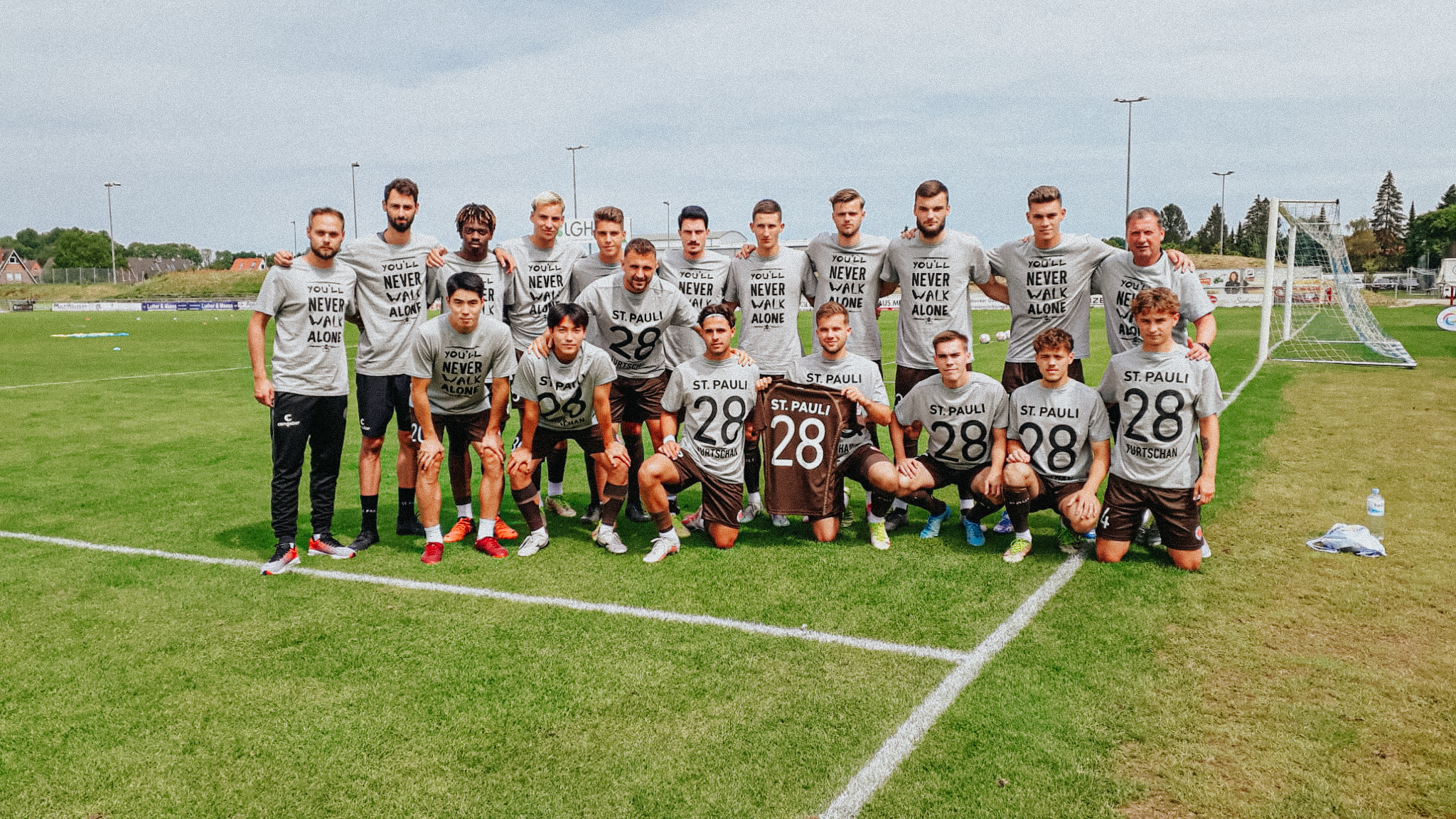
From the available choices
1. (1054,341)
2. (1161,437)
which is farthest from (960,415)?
(1161,437)

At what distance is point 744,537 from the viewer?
633 cm

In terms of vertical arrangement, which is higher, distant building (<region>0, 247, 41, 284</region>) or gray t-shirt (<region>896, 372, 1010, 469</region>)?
distant building (<region>0, 247, 41, 284</region>)

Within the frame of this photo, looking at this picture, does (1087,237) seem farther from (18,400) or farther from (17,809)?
(18,400)

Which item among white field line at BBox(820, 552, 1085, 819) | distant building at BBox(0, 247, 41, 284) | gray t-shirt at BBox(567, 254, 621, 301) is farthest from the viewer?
distant building at BBox(0, 247, 41, 284)

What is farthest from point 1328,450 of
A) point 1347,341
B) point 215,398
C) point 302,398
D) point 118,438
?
point 1347,341

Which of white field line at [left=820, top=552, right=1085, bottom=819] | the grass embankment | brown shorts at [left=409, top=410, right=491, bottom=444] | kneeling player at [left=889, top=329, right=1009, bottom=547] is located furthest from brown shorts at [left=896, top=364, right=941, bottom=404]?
the grass embankment

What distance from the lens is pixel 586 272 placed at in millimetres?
6781

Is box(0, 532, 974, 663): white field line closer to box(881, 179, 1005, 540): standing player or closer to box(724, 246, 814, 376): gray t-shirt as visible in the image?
box(881, 179, 1005, 540): standing player

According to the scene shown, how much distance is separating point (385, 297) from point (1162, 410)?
15.8ft

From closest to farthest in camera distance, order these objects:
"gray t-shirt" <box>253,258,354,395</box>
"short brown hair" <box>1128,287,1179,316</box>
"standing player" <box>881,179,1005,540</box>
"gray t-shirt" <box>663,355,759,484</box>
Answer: "short brown hair" <box>1128,287,1179,316</box> < "gray t-shirt" <box>253,258,354,395</box> < "gray t-shirt" <box>663,355,759,484</box> < "standing player" <box>881,179,1005,540</box>

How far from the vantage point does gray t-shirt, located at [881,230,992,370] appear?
632 cm

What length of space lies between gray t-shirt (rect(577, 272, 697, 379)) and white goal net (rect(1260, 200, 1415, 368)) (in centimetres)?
1454

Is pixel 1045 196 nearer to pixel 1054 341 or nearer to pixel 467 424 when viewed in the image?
pixel 1054 341

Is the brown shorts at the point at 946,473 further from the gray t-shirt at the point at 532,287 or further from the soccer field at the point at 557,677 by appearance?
the gray t-shirt at the point at 532,287
